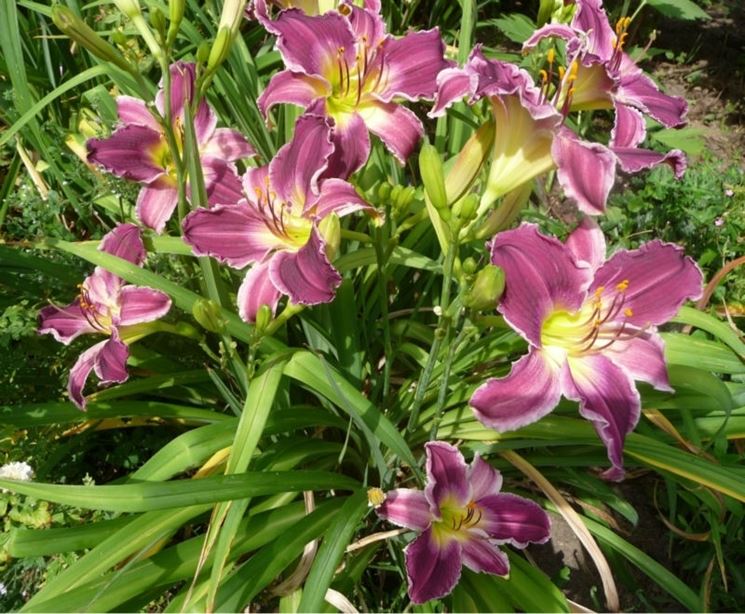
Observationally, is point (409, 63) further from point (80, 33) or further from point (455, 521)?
point (455, 521)

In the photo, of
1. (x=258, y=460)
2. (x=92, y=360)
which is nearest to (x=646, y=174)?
(x=258, y=460)

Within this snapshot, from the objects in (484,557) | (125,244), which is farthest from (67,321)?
(484,557)

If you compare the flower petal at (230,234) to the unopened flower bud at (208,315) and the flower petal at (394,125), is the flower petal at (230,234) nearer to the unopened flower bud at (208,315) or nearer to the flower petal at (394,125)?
the unopened flower bud at (208,315)

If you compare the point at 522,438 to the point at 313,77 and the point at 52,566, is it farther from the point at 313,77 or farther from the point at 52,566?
the point at 52,566

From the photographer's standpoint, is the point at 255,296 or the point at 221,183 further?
the point at 221,183

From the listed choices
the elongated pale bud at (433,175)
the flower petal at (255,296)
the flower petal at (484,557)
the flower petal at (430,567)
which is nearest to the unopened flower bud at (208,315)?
the flower petal at (255,296)

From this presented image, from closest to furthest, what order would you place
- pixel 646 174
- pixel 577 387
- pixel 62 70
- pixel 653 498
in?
pixel 577 387
pixel 653 498
pixel 62 70
pixel 646 174
